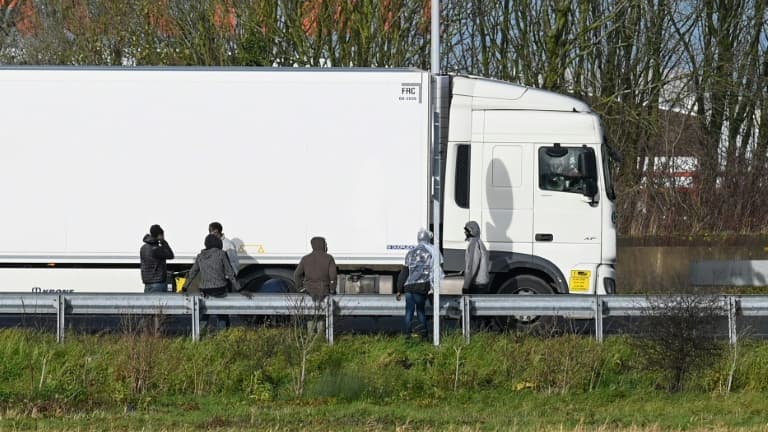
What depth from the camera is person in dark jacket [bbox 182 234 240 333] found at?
14.8 metres

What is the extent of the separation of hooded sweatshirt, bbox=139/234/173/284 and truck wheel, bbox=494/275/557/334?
4377mm

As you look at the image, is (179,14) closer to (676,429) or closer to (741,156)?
(741,156)

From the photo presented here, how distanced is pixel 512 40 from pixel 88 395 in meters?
17.6

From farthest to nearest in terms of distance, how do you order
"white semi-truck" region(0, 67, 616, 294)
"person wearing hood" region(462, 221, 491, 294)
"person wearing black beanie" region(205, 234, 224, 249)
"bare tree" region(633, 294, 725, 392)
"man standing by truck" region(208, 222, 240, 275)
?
"white semi-truck" region(0, 67, 616, 294)
"person wearing hood" region(462, 221, 491, 294)
"man standing by truck" region(208, 222, 240, 275)
"person wearing black beanie" region(205, 234, 224, 249)
"bare tree" region(633, 294, 725, 392)

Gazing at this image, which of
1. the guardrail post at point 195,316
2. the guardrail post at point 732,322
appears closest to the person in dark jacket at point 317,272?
the guardrail post at point 195,316

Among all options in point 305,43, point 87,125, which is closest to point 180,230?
point 87,125

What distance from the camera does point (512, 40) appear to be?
1101 inches

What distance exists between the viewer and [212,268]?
48.5 feet

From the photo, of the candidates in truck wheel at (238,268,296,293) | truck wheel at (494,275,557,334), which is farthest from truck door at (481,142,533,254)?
truck wheel at (238,268,296,293)

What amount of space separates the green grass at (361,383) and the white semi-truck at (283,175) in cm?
215

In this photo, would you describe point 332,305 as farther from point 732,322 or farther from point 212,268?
point 732,322

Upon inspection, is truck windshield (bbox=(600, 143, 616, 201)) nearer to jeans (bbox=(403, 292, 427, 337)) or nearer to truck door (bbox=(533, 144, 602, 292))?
truck door (bbox=(533, 144, 602, 292))

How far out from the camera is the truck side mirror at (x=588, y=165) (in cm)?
1608

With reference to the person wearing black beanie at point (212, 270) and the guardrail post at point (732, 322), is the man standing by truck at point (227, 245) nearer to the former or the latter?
the person wearing black beanie at point (212, 270)
